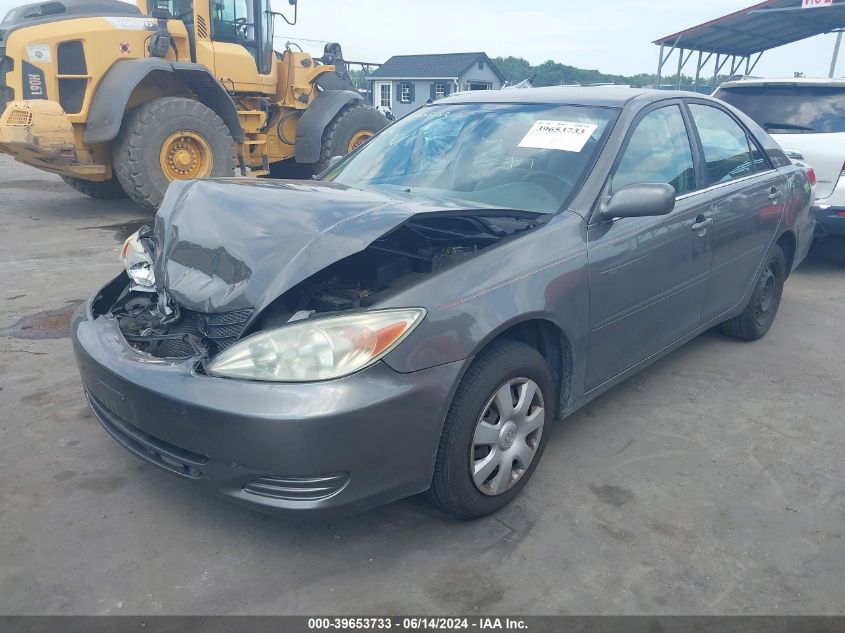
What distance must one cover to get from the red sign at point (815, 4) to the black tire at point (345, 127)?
986 cm

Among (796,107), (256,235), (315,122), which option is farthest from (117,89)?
(796,107)

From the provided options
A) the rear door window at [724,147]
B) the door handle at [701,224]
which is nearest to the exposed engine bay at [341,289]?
the door handle at [701,224]

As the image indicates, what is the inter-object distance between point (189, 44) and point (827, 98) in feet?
23.5

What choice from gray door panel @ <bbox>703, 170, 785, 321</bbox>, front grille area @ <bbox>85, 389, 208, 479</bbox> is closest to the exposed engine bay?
front grille area @ <bbox>85, 389, 208, 479</bbox>

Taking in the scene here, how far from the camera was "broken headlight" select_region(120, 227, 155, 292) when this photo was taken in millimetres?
3133

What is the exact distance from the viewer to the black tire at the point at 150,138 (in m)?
7.65

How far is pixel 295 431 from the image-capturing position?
206cm

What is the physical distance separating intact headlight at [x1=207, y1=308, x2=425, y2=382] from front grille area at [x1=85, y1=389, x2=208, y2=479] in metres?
→ 0.32

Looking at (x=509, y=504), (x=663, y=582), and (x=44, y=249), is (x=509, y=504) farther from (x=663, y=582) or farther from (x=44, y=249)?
(x=44, y=249)

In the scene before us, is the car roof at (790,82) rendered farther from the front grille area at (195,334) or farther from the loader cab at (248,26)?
the front grille area at (195,334)

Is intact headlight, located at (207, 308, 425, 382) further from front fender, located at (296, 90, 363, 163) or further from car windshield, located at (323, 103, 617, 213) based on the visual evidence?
front fender, located at (296, 90, 363, 163)

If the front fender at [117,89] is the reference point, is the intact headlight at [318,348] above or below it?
below

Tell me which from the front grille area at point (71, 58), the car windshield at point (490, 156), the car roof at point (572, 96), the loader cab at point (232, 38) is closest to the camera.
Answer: the car windshield at point (490, 156)

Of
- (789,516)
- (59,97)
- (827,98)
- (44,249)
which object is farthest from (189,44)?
(789,516)
